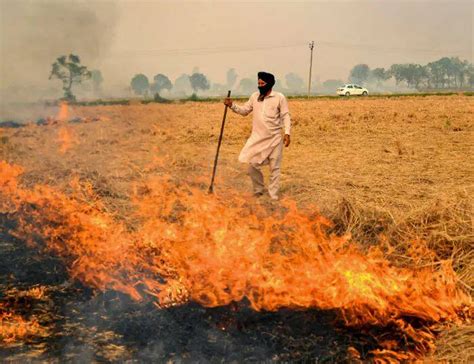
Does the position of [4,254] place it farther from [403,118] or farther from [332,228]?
[403,118]

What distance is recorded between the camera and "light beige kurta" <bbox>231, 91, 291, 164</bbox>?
7.00 meters

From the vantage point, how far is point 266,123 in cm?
702

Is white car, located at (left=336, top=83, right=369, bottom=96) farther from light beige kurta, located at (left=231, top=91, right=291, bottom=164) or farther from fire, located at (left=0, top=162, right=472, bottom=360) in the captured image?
fire, located at (left=0, top=162, right=472, bottom=360)

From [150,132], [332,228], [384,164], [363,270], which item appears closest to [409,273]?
[363,270]

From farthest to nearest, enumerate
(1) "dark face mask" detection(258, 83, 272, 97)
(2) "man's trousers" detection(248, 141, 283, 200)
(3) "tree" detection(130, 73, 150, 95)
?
(3) "tree" detection(130, 73, 150, 95)
(2) "man's trousers" detection(248, 141, 283, 200)
(1) "dark face mask" detection(258, 83, 272, 97)

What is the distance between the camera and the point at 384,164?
33.4 feet

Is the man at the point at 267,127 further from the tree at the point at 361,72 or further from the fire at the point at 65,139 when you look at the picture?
the tree at the point at 361,72

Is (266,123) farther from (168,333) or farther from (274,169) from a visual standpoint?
(168,333)

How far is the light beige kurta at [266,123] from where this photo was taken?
7.00 metres

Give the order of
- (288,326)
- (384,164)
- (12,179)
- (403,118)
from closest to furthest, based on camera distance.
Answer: (288,326), (12,179), (384,164), (403,118)

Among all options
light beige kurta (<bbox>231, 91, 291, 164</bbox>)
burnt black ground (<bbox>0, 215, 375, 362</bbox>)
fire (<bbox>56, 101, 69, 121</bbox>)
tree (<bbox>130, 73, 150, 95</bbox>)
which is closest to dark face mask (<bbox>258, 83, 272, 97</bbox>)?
light beige kurta (<bbox>231, 91, 291, 164</bbox>)

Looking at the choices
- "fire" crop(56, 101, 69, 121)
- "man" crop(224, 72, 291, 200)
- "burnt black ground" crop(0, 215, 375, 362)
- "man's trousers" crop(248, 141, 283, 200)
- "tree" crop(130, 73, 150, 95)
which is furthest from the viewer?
"fire" crop(56, 101, 69, 121)

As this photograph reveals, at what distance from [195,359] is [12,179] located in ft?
21.2

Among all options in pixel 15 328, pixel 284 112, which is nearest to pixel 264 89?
pixel 284 112
